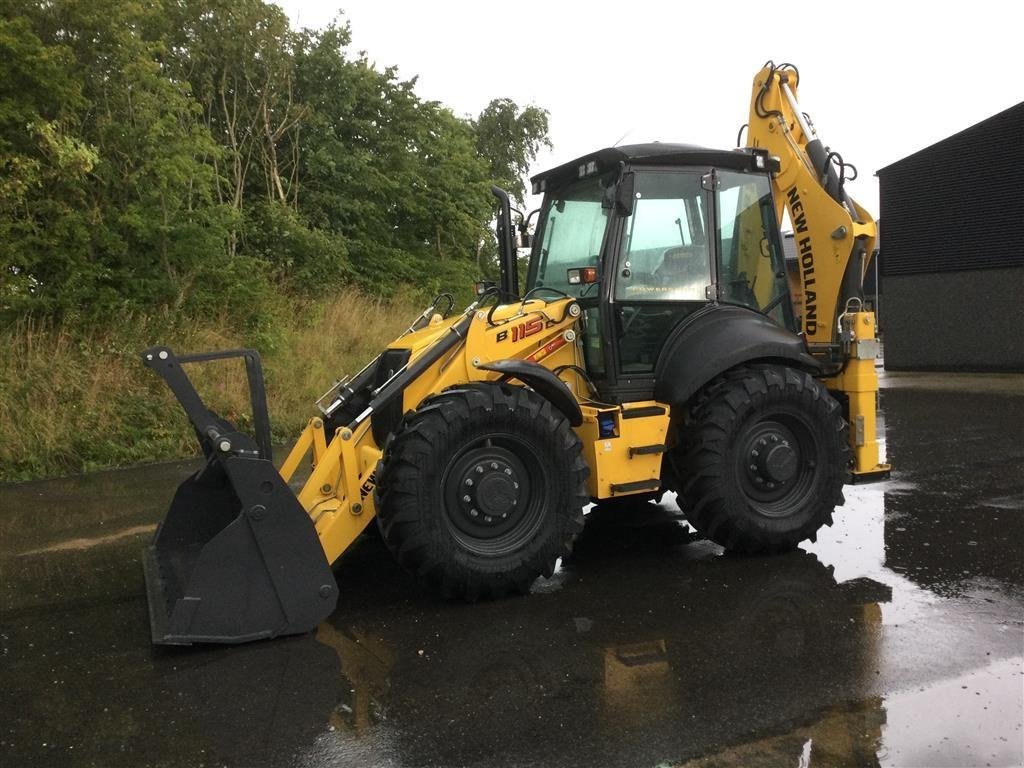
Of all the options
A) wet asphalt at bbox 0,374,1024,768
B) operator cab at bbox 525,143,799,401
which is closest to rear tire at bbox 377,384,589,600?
wet asphalt at bbox 0,374,1024,768

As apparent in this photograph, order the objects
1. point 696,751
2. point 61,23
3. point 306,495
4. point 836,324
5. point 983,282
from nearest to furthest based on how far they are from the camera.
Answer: point 696,751
point 306,495
point 836,324
point 61,23
point 983,282

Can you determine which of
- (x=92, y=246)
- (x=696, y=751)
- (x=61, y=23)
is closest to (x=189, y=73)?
(x=61, y=23)

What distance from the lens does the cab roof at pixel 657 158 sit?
512 centimetres

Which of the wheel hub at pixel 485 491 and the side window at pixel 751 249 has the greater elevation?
the side window at pixel 751 249

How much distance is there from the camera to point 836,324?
237 inches

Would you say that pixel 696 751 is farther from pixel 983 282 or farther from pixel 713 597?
pixel 983 282

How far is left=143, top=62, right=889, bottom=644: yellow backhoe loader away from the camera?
403cm

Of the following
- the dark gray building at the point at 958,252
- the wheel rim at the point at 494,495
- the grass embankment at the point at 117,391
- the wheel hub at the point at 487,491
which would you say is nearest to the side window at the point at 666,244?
the wheel rim at the point at 494,495

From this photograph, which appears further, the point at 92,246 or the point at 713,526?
the point at 92,246

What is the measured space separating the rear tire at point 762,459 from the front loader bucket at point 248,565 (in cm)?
230

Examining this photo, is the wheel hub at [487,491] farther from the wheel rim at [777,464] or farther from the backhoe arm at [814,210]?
the backhoe arm at [814,210]

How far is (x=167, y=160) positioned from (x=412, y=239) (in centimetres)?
831

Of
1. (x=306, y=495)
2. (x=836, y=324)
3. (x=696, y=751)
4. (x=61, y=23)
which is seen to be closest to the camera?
(x=696, y=751)

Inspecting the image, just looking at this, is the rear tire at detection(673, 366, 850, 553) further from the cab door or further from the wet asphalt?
the cab door
